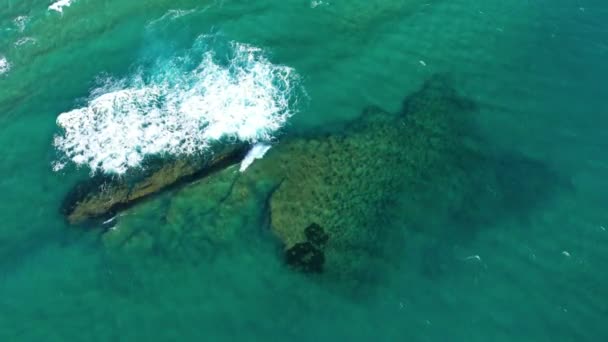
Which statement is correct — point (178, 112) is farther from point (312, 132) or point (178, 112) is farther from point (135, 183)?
point (312, 132)

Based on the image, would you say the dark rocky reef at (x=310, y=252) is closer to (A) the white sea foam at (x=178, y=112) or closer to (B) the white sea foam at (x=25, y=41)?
(A) the white sea foam at (x=178, y=112)

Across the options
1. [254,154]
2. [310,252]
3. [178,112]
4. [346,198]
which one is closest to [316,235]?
[310,252]

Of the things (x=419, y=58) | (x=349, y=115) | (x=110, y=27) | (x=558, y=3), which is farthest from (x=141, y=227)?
(x=558, y=3)

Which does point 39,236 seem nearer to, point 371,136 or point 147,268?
point 147,268

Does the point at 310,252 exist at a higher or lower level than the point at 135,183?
lower

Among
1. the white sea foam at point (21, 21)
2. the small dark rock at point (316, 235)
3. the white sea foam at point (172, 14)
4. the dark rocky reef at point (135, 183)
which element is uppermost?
the white sea foam at point (172, 14)

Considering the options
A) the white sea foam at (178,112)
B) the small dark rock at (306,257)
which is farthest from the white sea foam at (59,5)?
the small dark rock at (306,257)
